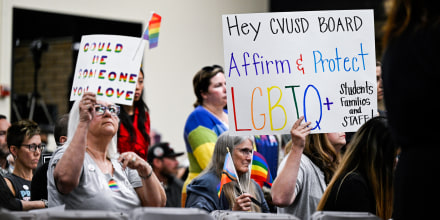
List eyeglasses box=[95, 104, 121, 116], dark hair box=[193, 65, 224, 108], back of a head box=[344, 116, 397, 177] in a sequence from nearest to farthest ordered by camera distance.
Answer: back of a head box=[344, 116, 397, 177], eyeglasses box=[95, 104, 121, 116], dark hair box=[193, 65, 224, 108]

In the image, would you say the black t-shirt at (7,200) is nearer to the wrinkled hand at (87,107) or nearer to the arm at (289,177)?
the wrinkled hand at (87,107)

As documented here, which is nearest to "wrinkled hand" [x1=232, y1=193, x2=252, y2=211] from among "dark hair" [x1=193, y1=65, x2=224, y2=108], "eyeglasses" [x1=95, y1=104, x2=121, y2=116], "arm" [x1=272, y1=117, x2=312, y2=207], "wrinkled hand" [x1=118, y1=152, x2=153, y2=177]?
"arm" [x1=272, y1=117, x2=312, y2=207]

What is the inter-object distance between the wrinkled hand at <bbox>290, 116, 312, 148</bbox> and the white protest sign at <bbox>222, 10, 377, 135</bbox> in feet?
0.26

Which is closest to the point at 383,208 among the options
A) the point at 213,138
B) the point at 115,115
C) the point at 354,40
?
the point at 354,40

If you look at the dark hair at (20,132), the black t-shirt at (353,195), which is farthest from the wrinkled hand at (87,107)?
the dark hair at (20,132)

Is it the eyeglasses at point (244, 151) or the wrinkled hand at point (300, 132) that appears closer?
the wrinkled hand at point (300, 132)

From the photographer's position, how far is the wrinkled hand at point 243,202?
13.9 ft

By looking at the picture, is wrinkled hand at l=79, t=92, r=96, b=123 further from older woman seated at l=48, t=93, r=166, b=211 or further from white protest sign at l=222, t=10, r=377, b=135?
white protest sign at l=222, t=10, r=377, b=135

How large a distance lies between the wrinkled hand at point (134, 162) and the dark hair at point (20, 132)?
1.68m

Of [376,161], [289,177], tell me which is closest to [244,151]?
[289,177]

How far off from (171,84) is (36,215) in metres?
7.11

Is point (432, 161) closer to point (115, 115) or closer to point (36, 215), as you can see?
point (36, 215)

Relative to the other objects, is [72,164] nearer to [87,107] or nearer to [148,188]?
[87,107]

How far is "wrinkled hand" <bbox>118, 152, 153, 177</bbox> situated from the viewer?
12.3 ft
